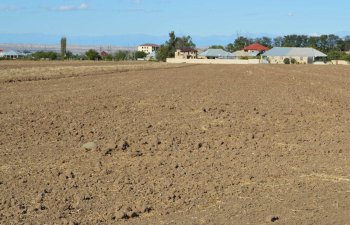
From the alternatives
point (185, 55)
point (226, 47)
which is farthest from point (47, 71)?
point (226, 47)

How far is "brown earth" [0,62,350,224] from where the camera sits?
7648 millimetres

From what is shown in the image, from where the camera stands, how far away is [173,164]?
1027 centimetres

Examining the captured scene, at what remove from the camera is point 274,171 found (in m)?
10.0

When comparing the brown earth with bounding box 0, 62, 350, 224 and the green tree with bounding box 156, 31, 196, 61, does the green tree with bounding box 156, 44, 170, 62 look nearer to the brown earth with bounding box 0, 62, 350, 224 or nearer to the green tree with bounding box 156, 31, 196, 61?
the green tree with bounding box 156, 31, 196, 61

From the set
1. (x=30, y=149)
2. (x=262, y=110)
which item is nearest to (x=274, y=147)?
(x=30, y=149)

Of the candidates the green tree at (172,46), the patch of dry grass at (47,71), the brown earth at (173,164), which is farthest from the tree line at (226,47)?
the brown earth at (173,164)

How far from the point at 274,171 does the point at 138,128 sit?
4.60 meters

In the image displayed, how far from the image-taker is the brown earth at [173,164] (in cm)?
765

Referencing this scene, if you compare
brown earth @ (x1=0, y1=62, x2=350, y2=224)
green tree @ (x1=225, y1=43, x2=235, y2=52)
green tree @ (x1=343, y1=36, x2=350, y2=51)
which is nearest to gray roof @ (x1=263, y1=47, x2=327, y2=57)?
green tree @ (x1=225, y1=43, x2=235, y2=52)

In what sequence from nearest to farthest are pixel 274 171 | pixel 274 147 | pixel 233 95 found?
pixel 274 171, pixel 274 147, pixel 233 95

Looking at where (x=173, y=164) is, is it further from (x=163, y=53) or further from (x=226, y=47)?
(x=226, y=47)

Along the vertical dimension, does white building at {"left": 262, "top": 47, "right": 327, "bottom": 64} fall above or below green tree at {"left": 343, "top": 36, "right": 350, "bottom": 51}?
below

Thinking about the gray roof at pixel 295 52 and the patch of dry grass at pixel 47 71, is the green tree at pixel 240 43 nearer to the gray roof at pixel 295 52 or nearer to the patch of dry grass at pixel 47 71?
the gray roof at pixel 295 52

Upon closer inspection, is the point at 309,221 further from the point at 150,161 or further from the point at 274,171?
the point at 150,161
